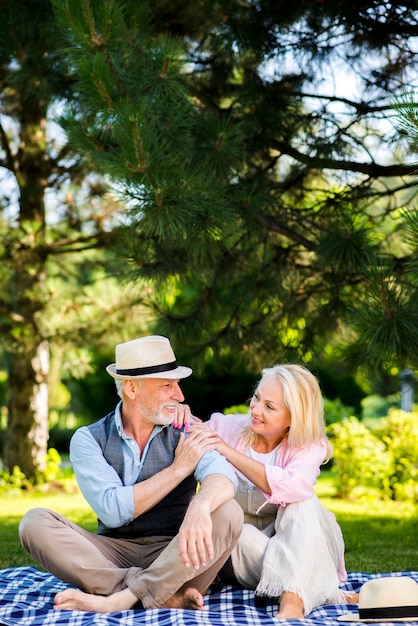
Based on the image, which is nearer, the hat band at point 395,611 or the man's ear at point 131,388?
the hat band at point 395,611

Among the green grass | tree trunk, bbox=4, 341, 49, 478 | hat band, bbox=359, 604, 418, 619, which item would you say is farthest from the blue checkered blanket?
tree trunk, bbox=4, 341, 49, 478

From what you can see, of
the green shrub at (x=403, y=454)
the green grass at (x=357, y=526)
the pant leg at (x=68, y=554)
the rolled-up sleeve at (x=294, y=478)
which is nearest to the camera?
the pant leg at (x=68, y=554)

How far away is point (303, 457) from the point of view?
3158 mm

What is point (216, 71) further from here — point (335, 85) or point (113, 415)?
point (113, 415)

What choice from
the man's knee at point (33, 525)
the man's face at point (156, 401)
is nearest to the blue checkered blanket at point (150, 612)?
the man's knee at point (33, 525)

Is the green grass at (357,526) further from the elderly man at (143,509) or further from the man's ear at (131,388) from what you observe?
the man's ear at (131,388)

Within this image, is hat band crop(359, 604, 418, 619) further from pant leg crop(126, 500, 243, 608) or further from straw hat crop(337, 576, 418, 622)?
pant leg crop(126, 500, 243, 608)

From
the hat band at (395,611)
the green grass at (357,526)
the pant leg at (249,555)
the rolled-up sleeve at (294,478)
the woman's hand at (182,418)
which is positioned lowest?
the green grass at (357,526)

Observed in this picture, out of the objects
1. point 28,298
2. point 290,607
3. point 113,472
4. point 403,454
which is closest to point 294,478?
point 290,607

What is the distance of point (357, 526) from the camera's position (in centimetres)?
596

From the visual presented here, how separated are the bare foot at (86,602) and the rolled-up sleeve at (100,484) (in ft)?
0.88

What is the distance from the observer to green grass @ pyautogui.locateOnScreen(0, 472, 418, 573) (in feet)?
14.8

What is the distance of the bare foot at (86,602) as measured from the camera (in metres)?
2.80

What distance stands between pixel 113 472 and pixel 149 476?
0.15 metres
